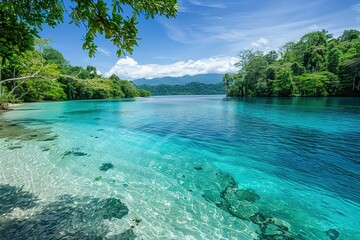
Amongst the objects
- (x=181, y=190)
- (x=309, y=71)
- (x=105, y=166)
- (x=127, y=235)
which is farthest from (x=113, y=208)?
(x=309, y=71)

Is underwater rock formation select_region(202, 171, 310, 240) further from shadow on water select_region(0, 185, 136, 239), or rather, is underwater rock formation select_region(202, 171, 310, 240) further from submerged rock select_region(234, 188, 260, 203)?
shadow on water select_region(0, 185, 136, 239)

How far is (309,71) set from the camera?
198 ft

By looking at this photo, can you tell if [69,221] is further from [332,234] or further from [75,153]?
[332,234]

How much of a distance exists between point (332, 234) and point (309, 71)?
72009 millimetres

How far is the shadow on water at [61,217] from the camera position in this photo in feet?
12.0

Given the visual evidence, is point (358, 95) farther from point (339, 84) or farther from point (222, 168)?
point (222, 168)

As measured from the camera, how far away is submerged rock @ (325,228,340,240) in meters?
3.79

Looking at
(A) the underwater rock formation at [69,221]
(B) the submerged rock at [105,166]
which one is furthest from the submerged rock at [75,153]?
(A) the underwater rock formation at [69,221]

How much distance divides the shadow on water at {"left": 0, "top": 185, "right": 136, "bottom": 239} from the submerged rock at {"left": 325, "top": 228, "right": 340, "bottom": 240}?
4.19 m

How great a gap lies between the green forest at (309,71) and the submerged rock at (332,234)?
193 ft

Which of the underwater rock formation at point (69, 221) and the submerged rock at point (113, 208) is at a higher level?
the underwater rock formation at point (69, 221)

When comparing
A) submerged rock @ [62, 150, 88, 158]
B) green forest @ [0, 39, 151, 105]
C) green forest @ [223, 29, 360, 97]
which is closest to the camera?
submerged rock @ [62, 150, 88, 158]

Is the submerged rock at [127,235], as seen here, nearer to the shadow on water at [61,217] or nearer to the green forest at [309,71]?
the shadow on water at [61,217]

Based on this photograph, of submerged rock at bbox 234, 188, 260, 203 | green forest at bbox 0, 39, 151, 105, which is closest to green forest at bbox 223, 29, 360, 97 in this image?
green forest at bbox 0, 39, 151, 105
